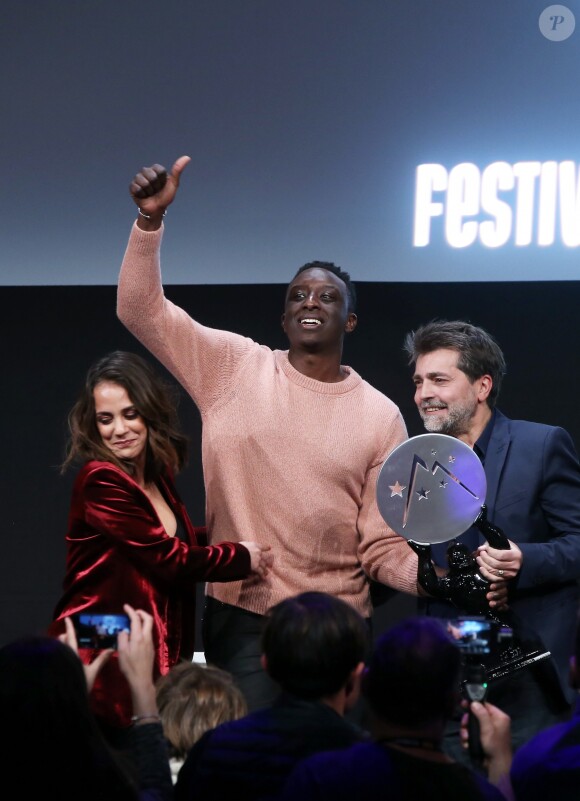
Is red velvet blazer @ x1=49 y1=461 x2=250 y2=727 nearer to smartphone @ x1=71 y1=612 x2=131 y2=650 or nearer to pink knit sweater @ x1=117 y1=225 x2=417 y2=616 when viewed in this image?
pink knit sweater @ x1=117 y1=225 x2=417 y2=616

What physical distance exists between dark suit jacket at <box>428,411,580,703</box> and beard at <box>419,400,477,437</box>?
87 mm

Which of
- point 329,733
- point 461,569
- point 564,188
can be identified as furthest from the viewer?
point 564,188

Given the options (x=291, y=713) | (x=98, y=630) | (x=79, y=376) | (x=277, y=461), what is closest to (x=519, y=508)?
(x=277, y=461)

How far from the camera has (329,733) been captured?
1909 millimetres

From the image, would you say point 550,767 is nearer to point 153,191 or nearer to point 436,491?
point 436,491

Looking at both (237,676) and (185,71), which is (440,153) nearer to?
(185,71)

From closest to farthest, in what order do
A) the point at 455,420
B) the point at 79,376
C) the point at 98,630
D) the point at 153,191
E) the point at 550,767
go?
the point at 550,767
the point at 98,630
the point at 153,191
the point at 455,420
the point at 79,376

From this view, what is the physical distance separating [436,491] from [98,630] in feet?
2.96

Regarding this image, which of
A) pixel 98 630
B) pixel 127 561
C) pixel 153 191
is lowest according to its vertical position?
pixel 98 630

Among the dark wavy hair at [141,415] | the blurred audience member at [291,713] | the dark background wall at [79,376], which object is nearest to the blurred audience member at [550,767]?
the blurred audience member at [291,713]

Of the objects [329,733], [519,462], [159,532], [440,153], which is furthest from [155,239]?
[440,153]

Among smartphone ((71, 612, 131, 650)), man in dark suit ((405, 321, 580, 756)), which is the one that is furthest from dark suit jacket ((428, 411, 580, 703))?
smartphone ((71, 612, 131, 650))

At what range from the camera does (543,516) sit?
127 inches

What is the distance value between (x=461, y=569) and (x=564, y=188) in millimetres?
Result: 2543
